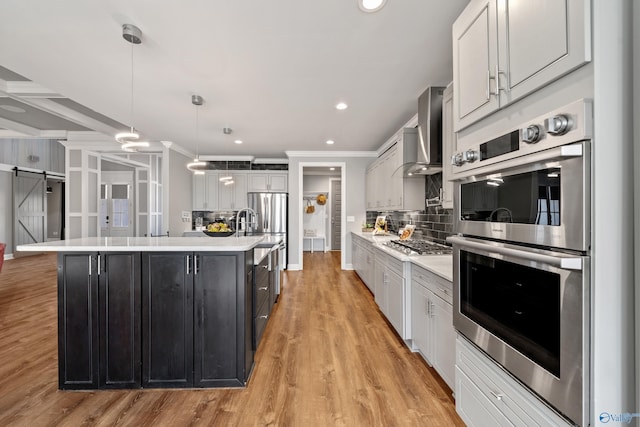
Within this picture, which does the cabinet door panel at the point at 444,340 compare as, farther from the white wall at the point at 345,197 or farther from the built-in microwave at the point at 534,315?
the white wall at the point at 345,197

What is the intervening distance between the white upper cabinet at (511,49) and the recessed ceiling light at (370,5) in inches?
20.7

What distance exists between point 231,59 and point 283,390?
266cm

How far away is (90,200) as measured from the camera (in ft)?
18.5

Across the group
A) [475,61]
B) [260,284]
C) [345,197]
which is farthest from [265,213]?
[475,61]

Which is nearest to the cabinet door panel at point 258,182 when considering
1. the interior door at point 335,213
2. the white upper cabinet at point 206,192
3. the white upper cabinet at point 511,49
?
the white upper cabinet at point 206,192

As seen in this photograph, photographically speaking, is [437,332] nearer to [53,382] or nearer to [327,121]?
[53,382]

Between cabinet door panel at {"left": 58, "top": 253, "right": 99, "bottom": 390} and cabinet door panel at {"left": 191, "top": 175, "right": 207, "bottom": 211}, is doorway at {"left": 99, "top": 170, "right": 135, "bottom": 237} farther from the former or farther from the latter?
cabinet door panel at {"left": 58, "top": 253, "right": 99, "bottom": 390}

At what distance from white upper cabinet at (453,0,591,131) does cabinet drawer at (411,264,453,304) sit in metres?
1.01

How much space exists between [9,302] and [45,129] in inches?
122

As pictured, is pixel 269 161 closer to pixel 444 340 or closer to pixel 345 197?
pixel 345 197

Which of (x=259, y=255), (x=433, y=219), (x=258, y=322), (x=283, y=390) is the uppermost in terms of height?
(x=433, y=219)

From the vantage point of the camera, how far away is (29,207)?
7820mm

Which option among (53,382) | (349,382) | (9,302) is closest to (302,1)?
(349,382)
